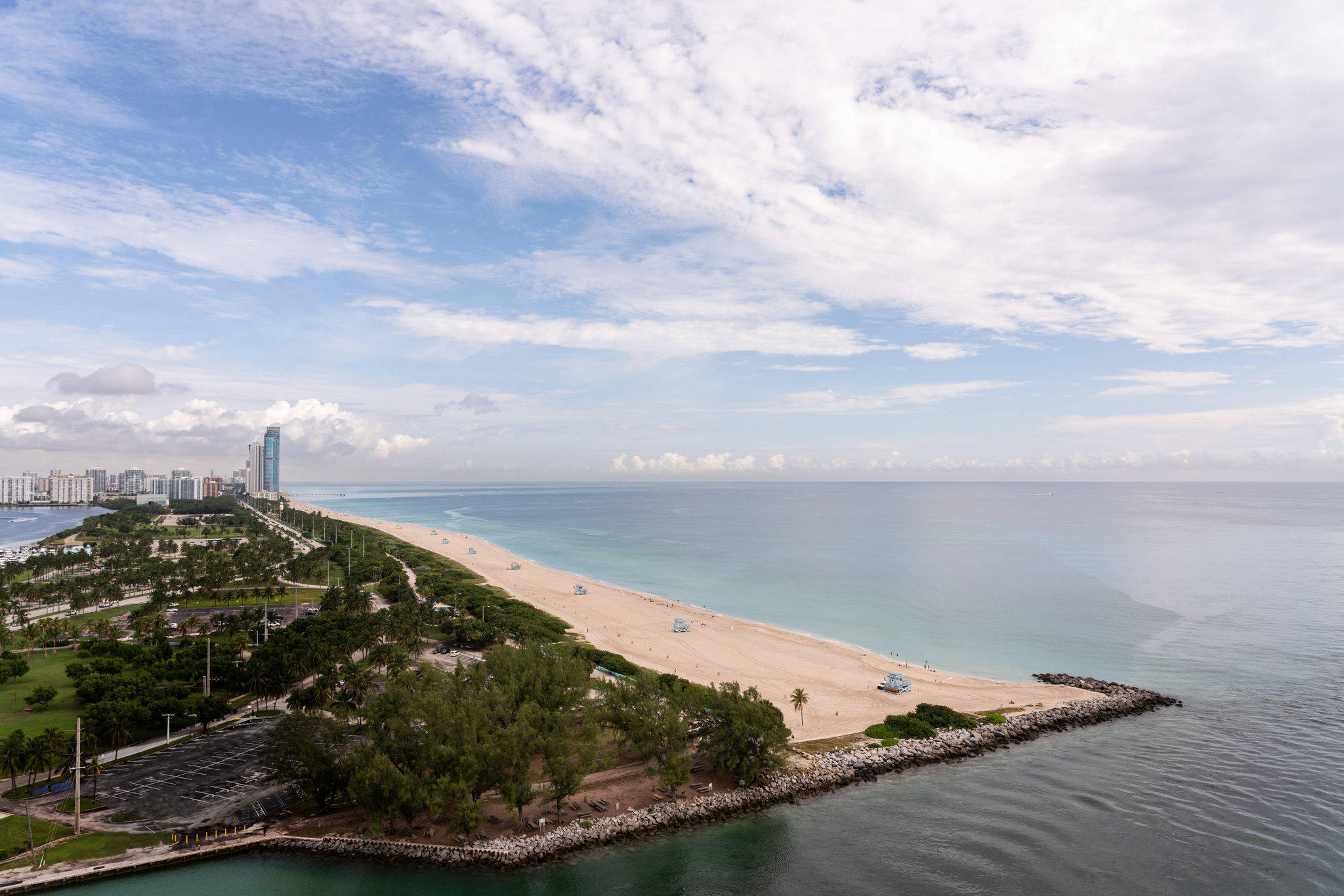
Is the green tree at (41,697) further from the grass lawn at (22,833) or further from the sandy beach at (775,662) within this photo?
the sandy beach at (775,662)

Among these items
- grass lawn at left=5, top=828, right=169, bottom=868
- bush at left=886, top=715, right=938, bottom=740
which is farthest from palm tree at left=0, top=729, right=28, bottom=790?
bush at left=886, top=715, right=938, bottom=740

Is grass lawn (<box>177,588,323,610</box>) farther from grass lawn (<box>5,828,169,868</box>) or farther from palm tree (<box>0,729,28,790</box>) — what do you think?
grass lawn (<box>5,828,169,868</box>)

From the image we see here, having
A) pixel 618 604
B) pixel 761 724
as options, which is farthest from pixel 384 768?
pixel 618 604

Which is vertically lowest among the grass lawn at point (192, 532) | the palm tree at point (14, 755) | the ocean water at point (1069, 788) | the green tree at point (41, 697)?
the ocean water at point (1069, 788)

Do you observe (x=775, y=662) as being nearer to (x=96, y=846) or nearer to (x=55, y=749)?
(x=96, y=846)

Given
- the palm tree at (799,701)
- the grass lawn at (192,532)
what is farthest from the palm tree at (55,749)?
the grass lawn at (192,532)

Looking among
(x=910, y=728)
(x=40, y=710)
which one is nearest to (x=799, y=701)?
(x=910, y=728)
